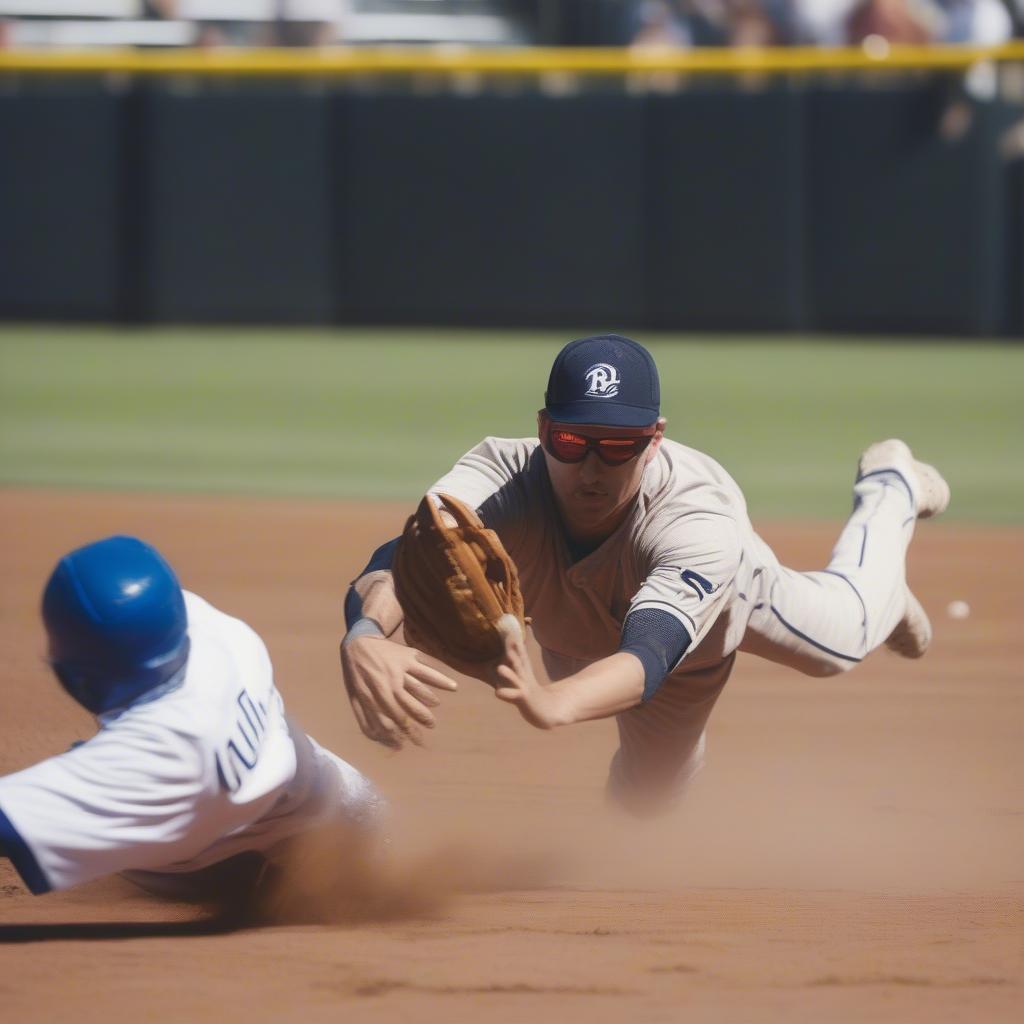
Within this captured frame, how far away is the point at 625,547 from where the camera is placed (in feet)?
11.6

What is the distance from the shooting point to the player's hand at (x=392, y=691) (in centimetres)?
305

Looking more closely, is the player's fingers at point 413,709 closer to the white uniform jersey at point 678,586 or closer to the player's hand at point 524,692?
the player's hand at point 524,692

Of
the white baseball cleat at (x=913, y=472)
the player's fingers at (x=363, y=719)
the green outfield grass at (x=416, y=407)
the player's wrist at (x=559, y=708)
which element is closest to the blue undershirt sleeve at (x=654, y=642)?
the player's wrist at (x=559, y=708)

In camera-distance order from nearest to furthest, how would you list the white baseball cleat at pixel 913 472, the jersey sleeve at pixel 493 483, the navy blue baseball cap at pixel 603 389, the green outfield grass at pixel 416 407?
the navy blue baseball cap at pixel 603 389 → the jersey sleeve at pixel 493 483 → the white baseball cleat at pixel 913 472 → the green outfield grass at pixel 416 407

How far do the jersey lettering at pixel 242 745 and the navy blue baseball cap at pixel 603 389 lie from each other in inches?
34.3

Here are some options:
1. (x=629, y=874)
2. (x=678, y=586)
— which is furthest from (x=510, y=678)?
(x=629, y=874)

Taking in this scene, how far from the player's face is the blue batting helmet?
93cm

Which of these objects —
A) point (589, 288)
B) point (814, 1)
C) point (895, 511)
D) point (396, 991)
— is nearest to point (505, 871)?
point (396, 991)

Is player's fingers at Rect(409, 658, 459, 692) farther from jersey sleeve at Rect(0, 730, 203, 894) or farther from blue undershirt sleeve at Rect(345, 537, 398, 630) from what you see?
jersey sleeve at Rect(0, 730, 203, 894)

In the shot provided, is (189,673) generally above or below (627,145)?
below

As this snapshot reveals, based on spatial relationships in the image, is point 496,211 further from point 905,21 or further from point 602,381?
point 602,381

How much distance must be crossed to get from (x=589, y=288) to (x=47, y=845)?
11.3m

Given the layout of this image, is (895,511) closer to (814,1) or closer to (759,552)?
(759,552)

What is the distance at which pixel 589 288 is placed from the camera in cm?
1369
